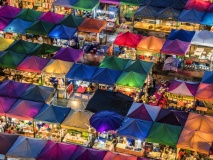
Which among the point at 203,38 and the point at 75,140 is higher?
the point at 203,38

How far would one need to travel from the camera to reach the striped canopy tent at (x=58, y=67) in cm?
2978

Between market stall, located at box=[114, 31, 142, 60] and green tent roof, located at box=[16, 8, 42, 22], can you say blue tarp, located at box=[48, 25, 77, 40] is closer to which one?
green tent roof, located at box=[16, 8, 42, 22]

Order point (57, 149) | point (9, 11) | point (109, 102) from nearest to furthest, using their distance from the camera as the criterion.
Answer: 1. point (57, 149)
2. point (109, 102)
3. point (9, 11)

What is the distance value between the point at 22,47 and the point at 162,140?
40.5ft

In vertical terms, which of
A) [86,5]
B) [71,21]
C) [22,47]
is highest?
[86,5]

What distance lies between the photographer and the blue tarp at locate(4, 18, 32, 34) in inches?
1369

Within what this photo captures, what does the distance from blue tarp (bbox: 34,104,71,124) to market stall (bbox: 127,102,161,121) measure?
3380mm

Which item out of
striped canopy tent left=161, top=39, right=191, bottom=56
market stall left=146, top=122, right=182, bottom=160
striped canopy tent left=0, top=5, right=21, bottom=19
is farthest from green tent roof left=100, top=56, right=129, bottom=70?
striped canopy tent left=0, top=5, right=21, bottom=19

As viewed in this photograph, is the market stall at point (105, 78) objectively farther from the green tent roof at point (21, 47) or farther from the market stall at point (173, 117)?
the green tent roof at point (21, 47)

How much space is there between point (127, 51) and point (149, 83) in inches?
159

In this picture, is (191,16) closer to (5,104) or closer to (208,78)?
(208,78)

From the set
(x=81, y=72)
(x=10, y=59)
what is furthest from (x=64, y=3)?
(x=81, y=72)

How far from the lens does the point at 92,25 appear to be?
35000 mm

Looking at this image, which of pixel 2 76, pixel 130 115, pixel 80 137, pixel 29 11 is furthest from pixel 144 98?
pixel 29 11
